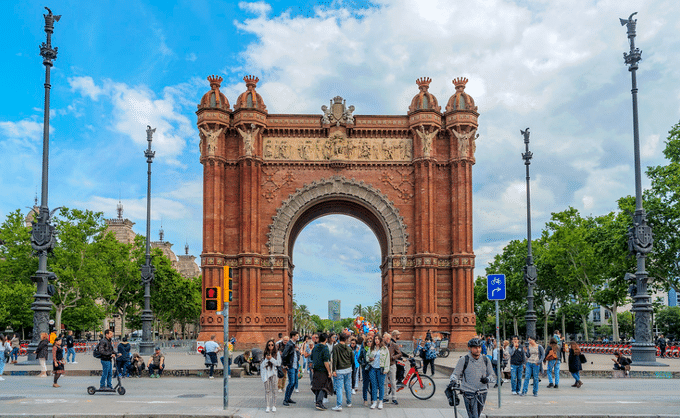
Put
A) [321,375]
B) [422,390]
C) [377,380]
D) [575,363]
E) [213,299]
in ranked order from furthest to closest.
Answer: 1. [575,363]
2. [422,390]
3. [377,380]
4. [321,375]
5. [213,299]

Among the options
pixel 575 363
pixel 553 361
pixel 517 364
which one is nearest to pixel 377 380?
pixel 517 364

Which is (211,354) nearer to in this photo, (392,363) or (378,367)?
(392,363)

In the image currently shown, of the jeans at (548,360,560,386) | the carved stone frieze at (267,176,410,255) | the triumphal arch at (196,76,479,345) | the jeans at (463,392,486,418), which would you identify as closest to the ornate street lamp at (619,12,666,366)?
the jeans at (548,360,560,386)

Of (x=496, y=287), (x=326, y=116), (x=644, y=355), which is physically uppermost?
(x=326, y=116)

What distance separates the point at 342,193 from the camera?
43812 mm

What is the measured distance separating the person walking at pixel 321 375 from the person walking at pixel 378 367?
45.7 inches

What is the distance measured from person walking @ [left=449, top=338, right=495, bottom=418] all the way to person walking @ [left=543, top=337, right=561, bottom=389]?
923 cm

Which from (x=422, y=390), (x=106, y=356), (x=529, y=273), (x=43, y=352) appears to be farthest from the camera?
(x=529, y=273)

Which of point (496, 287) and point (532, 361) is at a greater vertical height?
point (496, 287)

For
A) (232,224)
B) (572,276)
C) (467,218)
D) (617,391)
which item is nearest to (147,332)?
(232,224)

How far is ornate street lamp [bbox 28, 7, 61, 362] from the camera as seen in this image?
25891mm

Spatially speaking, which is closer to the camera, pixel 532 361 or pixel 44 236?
pixel 532 361

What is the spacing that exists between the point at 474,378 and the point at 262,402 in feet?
23.7

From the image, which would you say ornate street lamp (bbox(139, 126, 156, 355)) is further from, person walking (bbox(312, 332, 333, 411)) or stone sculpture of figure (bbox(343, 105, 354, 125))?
person walking (bbox(312, 332, 333, 411))
